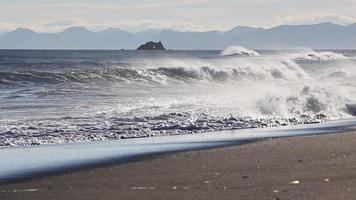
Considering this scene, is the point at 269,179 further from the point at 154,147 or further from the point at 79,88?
the point at 79,88

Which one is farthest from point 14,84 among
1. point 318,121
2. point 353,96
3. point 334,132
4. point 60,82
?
point 334,132

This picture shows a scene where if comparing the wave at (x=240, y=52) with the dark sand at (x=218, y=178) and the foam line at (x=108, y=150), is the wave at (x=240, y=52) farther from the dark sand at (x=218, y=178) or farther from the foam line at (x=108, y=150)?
the dark sand at (x=218, y=178)

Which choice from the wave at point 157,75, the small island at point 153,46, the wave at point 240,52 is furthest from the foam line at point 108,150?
the small island at point 153,46

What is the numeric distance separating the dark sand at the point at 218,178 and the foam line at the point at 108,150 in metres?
0.56

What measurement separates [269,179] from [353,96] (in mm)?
12827

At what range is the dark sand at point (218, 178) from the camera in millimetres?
7109

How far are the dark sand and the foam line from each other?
1.84 ft

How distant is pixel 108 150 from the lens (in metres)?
11.3

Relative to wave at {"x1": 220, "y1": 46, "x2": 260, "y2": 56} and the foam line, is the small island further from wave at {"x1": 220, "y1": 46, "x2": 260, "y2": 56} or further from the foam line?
the foam line

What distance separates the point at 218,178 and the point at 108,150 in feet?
12.0

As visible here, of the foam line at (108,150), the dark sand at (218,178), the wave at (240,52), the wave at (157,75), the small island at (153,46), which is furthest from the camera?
the small island at (153,46)

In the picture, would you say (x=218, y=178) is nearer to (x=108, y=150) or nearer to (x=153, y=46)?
(x=108, y=150)

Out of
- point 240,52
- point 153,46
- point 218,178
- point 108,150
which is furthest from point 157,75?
point 153,46

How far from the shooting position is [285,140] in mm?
11766
